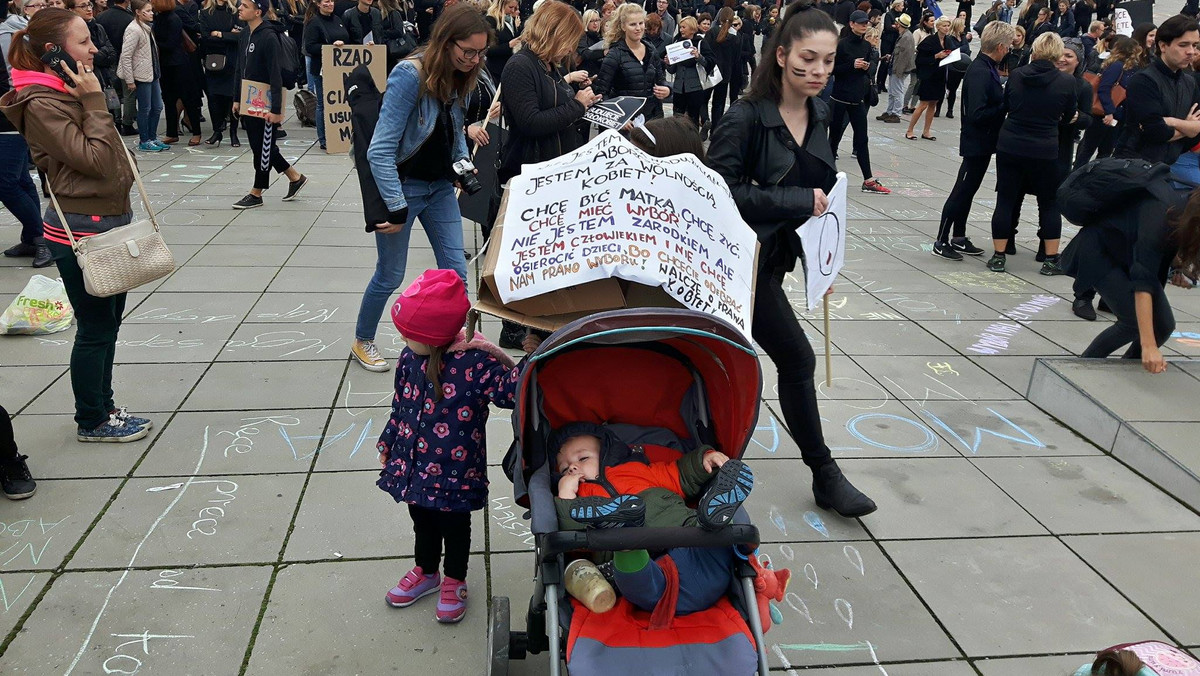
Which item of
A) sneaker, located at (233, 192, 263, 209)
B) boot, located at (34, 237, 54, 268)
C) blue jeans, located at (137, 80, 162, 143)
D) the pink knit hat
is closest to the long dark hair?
the pink knit hat

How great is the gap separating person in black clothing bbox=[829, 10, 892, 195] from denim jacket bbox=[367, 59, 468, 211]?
743 cm

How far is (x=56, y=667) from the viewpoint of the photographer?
2859mm

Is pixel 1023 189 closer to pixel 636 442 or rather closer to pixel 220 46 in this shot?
pixel 636 442

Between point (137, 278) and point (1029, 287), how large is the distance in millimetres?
6666

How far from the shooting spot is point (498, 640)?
2738 mm

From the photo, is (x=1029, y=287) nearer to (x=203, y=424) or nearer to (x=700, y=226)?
(x=700, y=226)

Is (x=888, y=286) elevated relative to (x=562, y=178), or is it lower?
lower

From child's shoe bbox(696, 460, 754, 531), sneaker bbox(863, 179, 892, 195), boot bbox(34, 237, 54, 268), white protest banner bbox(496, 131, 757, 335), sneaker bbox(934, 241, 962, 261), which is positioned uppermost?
white protest banner bbox(496, 131, 757, 335)

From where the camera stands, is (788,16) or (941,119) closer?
(788,16)

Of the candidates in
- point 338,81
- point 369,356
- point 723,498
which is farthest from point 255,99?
point 723,498

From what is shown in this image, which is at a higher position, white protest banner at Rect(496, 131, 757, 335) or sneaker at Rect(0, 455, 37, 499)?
white protest banner at Rect(496, 131, 757, 335)

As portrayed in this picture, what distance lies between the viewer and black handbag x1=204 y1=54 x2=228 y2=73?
437 inches

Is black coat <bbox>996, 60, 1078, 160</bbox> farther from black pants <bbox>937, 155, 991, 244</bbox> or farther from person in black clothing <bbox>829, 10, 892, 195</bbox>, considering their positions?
person in black clothing <bbox>829, 10, 892, 195</bbox>

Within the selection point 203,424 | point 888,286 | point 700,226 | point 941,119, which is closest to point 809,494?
point 700,226
